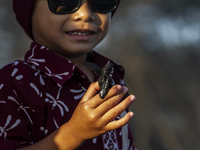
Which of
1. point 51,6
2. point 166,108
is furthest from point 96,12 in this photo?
point 166,108

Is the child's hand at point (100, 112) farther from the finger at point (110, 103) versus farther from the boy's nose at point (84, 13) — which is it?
the boy's nose at point (84, 13)

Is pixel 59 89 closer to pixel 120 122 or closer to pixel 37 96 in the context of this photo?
pixel 37 96

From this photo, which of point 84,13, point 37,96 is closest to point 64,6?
point 84,13

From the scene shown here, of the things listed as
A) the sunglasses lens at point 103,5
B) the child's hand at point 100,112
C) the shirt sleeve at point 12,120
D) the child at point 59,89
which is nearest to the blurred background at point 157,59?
the child at point 59,89

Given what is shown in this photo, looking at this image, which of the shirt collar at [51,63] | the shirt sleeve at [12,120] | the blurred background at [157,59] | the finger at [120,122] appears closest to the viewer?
the finger at [120,122]

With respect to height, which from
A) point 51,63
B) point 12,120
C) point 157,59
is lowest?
Answer: point 157,59

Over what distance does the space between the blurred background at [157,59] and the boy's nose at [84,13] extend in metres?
1.81

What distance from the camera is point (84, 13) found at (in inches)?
61.7

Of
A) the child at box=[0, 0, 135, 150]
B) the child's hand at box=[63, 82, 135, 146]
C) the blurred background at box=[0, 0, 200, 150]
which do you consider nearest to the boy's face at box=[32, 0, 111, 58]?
the child at box=[0, 0, 135, 150]

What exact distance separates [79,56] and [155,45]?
190cm

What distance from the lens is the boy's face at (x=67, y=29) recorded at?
1.57 metres

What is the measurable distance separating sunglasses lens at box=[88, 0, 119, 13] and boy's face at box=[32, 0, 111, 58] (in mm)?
18

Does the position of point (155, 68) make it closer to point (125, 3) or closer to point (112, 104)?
point (125, 3)

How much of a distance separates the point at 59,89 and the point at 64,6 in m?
0.30
